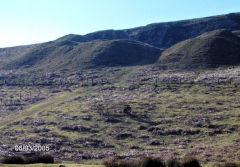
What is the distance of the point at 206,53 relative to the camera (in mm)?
125312

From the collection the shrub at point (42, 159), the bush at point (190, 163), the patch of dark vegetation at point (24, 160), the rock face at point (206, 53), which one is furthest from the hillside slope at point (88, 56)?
the bush at point (190, 163)

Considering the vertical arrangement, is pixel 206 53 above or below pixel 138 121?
above

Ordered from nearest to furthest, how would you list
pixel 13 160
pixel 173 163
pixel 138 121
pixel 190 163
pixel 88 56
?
pixel 190 163 → pixel 173 163 → pixel 13 160 → pixel 138 121 → pixel 88 56

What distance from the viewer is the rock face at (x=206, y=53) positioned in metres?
116

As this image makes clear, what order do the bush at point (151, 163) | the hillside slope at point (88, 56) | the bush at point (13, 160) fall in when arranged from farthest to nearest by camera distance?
the hillside slope at point (88, 56)
the bush at point (13, 160)
the bush at point (151, 163)

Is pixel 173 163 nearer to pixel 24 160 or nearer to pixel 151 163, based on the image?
pixel 151 163

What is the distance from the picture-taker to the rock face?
116m

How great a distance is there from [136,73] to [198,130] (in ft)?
244

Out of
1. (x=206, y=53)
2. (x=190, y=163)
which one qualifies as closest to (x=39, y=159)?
(x=190, y=163)

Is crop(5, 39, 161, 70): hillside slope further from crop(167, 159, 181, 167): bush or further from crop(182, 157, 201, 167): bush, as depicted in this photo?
crop(182, 157, 201, 167): bush

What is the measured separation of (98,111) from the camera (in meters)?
55.5

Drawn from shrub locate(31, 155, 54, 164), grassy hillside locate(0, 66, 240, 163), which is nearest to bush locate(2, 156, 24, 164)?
shrub locate(31, 155, 54, 164)

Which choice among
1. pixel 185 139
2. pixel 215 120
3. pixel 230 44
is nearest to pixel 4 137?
pixel 185 139

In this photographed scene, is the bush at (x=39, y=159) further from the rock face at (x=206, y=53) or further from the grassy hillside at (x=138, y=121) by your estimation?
the rock face at (x=206, y=53)
